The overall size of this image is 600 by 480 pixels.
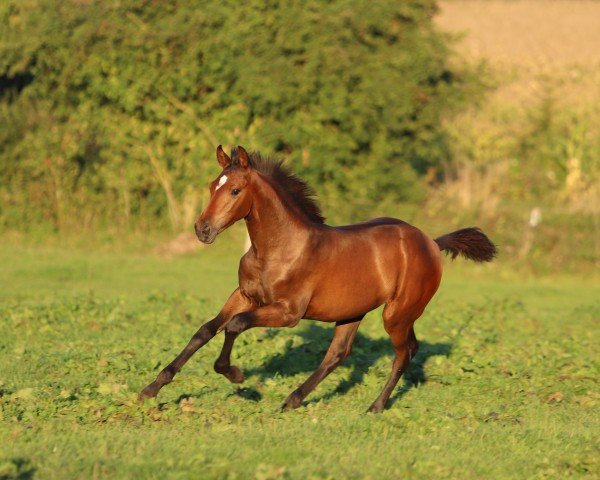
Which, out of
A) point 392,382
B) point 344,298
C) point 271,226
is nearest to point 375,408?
point 392,382

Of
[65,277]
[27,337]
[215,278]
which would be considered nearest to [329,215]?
[215,278]

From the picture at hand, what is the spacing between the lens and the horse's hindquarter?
25.9 ft

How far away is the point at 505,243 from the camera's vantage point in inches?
758

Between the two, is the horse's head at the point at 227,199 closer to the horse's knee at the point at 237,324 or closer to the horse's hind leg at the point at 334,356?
the horse's knee at the point at 237,324

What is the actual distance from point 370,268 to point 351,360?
194 cm

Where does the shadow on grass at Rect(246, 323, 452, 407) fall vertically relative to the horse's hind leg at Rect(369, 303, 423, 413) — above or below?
below

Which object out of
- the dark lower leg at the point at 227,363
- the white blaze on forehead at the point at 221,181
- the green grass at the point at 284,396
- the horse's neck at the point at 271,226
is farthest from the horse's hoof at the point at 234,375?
the white blaze on forehead at the point at 221,181

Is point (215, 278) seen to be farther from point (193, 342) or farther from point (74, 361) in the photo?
point (193, 342)

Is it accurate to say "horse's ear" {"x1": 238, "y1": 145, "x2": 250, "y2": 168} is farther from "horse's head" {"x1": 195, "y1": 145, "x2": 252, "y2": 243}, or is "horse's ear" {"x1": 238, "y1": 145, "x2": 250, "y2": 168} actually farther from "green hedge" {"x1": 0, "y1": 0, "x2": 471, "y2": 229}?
"green hedge" {"x1": 0, "y1": 0, "x2": 471, "y2": 229}

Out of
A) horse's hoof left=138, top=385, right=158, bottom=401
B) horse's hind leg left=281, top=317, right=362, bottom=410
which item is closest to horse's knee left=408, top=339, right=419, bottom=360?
A: horse's hind leg left=281, top=317, right=362, bottom=410

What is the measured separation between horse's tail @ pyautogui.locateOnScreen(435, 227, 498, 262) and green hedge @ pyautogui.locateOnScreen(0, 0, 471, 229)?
10.0 metres

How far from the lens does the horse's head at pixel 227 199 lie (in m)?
7.06

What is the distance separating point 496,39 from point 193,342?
4129cm

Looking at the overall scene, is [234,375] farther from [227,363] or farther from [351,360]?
[351,360]
